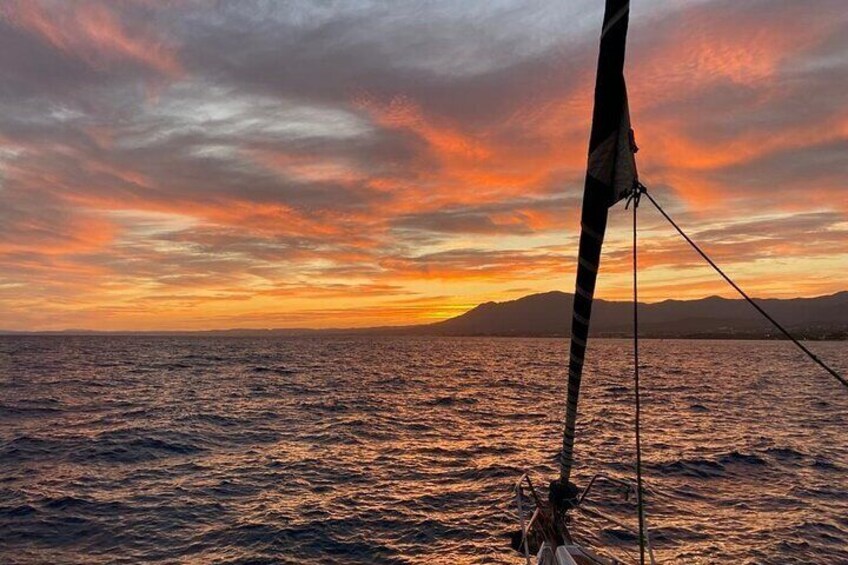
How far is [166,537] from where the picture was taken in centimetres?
1683

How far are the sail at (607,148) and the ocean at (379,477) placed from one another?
483 inches

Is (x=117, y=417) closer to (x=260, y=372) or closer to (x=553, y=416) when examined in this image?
(x=553, y=416)

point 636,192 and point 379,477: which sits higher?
point 636,192

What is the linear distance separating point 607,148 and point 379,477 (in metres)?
21.4

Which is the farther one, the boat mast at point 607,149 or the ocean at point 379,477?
the ocean at point 379,477

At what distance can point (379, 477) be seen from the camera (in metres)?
24.2

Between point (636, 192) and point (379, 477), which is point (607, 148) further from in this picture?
point (379, 477)

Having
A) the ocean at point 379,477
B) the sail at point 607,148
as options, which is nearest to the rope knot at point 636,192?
the sail at point 607,148

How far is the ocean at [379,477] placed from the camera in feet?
54.3

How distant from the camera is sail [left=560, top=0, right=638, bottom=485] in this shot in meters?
5.29

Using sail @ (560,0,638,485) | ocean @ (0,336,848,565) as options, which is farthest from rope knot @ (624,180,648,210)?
ocean @ (0,336,848,565)

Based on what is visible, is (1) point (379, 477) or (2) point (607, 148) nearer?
(2) point (607, 148)

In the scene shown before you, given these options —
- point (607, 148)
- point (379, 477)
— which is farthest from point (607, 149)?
point (379, 477)

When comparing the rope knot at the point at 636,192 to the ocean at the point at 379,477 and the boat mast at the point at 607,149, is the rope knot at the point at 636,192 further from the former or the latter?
the ocean at the point at 379,477
